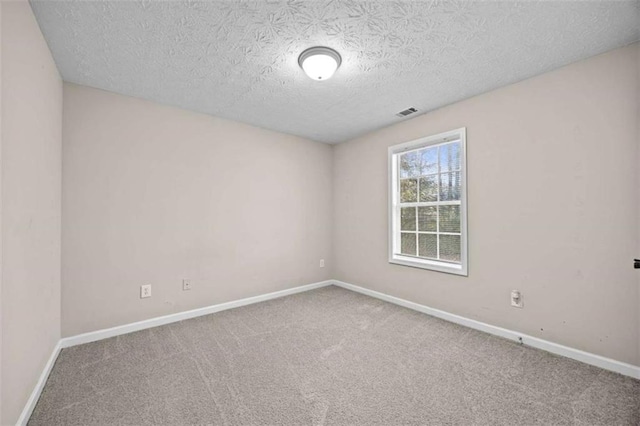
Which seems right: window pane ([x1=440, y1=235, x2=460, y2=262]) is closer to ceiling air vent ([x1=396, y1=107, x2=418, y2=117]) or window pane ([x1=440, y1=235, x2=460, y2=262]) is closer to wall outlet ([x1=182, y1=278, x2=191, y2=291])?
ceiling air vent ([x1=396, y1=107, x2=418, y2=117])

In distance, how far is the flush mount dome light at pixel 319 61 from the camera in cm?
192

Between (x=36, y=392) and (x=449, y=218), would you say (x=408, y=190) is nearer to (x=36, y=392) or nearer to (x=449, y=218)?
(x=449, y=218)

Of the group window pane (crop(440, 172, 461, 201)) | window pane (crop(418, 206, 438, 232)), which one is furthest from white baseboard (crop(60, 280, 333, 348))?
window pane (crop(440, 172, 461, 201))

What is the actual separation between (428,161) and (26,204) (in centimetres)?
344

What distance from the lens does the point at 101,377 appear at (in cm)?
189

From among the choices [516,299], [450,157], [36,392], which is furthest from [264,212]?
[516,299]

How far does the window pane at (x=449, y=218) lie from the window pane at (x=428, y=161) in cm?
47

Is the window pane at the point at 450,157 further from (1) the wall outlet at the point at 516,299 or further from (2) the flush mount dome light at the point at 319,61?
(2) the flush mount dome light at the point at 319,61

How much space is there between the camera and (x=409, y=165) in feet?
11.2

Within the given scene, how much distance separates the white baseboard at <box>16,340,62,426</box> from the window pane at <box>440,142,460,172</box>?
12.2 feet

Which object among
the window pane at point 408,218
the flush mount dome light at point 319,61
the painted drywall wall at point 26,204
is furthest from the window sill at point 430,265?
the painted drywall wall at point 26,204

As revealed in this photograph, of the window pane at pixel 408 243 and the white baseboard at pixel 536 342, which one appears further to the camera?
the window pane at pixel 408 243

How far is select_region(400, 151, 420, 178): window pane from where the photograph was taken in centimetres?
334

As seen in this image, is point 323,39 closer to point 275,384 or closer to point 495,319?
point 275,384
